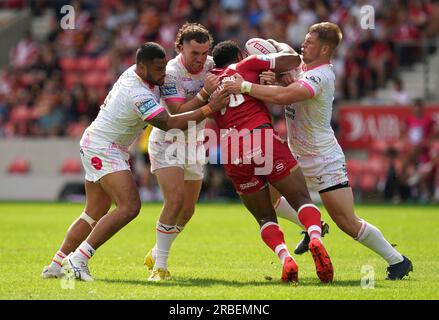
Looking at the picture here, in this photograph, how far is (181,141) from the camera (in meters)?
10.6

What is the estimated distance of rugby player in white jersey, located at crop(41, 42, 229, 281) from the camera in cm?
992

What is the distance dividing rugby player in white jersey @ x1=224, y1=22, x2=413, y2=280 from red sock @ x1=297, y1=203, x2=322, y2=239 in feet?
1.25

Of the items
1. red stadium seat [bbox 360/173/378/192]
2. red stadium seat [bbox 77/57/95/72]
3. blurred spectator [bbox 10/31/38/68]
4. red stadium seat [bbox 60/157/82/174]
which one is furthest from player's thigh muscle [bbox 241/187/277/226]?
blurred spectator [bbox 10/31/38/68]

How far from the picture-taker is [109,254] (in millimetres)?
12891

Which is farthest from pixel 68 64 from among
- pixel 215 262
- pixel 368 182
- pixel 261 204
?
pixel 261 204

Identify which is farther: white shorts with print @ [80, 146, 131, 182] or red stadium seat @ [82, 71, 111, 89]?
red stadium seat @ [82, 71, 111, 89]

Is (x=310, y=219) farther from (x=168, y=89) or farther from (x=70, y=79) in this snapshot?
(x=70, y=79)

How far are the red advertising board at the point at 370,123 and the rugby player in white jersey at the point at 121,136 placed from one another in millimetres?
14249

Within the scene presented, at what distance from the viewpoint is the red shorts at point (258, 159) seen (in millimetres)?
9828

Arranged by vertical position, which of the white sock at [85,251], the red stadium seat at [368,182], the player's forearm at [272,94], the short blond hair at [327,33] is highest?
the short blond hair at [327,33]

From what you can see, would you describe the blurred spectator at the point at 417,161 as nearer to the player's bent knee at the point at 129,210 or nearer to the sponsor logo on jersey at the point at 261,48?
the sponsor logo on jersey at the point at 261,48

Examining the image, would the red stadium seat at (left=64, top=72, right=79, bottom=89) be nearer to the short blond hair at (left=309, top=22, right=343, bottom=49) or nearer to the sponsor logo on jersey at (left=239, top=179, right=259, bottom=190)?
the sponsor logo on jersey at (left=239, top=179, right=259, bottom=190)

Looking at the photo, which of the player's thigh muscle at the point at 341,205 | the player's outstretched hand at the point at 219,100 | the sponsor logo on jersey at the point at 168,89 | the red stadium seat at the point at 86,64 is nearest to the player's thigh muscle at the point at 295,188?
the player's thigh muscle at the point at 341,205

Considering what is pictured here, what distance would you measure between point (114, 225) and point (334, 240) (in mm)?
5451
